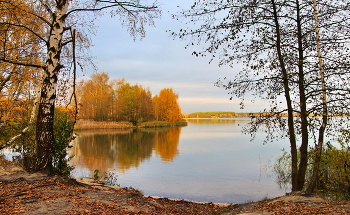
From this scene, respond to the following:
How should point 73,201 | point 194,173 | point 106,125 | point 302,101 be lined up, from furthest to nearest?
point 106,125, point 194,173, point 302,101, point 73,201

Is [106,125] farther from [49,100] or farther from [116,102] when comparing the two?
[49,100]

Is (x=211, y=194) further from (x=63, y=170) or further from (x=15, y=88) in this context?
(x=15, y=88)

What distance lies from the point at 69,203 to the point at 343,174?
797 cm

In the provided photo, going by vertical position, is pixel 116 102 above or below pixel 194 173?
above

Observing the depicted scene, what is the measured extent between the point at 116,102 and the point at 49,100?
166 ft

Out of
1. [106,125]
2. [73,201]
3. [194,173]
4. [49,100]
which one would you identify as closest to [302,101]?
[73,201]

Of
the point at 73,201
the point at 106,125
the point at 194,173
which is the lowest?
the point at 194,173

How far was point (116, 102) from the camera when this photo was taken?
184 ft

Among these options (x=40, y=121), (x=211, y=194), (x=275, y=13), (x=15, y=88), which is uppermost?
(x=275, y=13)

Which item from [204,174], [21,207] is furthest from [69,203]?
[204,174]

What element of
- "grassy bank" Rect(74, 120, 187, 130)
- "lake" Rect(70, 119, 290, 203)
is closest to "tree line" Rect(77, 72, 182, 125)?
"grassy bank" Rect(74, 120, 187, 130)

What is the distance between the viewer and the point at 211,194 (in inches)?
425

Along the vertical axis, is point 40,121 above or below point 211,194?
above

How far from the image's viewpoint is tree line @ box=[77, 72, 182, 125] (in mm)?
53294
